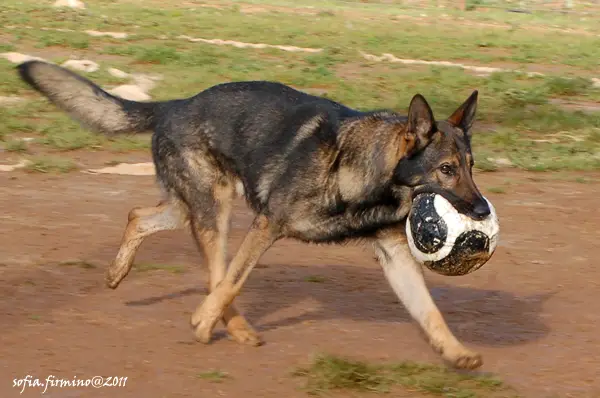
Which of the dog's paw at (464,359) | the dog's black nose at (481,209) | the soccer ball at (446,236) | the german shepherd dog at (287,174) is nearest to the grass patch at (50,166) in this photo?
the german shepherd dog at (287,174)

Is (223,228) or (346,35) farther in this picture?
(346,35)

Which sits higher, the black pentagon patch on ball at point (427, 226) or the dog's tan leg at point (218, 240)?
the black pentagon patch on ball at point (427, 226)

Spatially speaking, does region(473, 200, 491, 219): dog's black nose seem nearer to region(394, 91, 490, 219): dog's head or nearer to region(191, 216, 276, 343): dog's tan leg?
region(394, 91, 490, 219): dog's head

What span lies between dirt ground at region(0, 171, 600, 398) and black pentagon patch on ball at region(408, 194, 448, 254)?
708mm

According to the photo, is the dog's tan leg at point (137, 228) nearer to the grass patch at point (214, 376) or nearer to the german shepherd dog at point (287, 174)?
the german shepherd dog at point (287, 174)

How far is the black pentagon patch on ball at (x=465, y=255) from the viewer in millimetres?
5387

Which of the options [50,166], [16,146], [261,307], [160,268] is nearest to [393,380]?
[261,307]

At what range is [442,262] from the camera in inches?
217

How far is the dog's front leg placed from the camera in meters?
5.55

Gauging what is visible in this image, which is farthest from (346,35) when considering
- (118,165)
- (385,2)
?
(385,2)

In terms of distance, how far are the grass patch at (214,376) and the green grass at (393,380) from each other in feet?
1.21

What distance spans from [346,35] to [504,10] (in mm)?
20569

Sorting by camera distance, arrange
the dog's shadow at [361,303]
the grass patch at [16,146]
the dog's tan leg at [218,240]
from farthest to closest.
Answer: the grass patch at [16,146], the dog's shadow at [361,303], the dog's tan leg at [218,240]

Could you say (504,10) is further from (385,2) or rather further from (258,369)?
(258,369)
